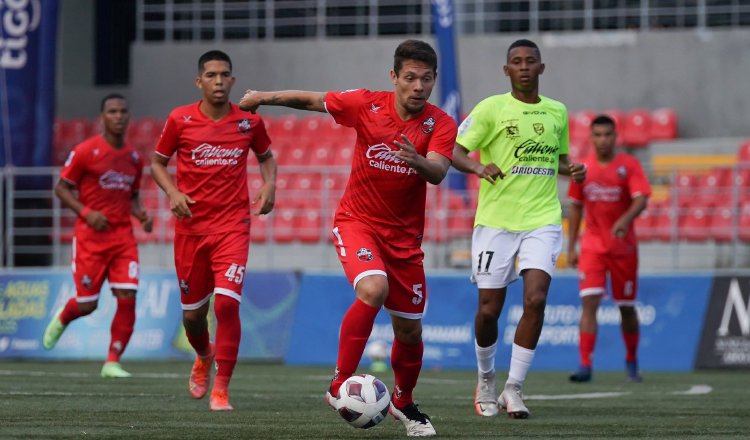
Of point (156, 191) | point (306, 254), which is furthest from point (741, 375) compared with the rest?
point (156, 191)

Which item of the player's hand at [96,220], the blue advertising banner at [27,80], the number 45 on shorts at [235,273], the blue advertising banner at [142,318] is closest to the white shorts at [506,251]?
the number 45 on shorts at [235,273]

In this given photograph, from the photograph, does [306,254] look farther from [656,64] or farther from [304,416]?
[304,416]

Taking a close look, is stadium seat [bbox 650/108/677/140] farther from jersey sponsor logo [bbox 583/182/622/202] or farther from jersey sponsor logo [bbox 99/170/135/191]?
jersey sponsor logo [bbox 99/170/135/191]

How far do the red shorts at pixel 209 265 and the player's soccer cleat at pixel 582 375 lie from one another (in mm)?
4684

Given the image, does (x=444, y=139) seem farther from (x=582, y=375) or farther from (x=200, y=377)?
(x=582, y=375)

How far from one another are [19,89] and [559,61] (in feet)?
30.5

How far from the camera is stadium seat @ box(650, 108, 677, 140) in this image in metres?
22.5

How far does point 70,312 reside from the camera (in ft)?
43.0

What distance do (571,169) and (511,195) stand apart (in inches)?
20.6

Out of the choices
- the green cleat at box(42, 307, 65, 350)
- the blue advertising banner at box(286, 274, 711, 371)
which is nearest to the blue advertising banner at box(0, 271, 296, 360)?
the blue advertising banner at box(286, 274, 711, 371)

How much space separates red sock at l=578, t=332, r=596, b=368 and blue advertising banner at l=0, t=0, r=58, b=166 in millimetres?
10390

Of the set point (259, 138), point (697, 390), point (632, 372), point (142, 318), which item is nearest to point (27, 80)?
point (142, 318)

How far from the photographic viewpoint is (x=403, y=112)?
762 cm

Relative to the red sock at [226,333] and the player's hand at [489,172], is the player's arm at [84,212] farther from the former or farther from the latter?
the player's hand at [489,172]
